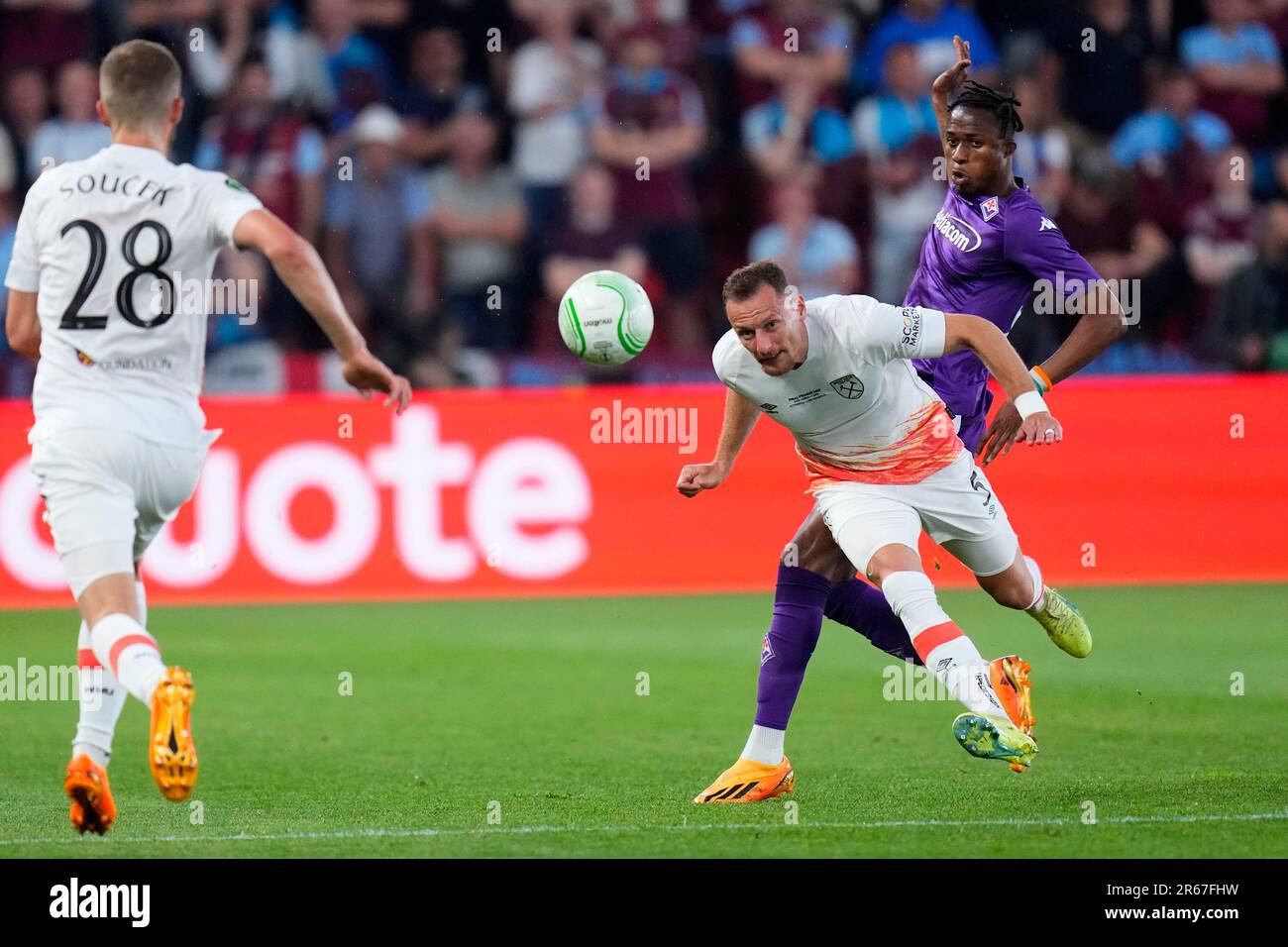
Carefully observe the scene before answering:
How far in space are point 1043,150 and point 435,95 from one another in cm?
483

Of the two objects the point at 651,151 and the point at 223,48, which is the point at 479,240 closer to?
the point at 651,151

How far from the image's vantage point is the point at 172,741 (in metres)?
5.24

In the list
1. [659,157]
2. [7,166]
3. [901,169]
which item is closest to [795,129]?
[901,169]

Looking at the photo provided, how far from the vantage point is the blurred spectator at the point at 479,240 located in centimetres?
1452

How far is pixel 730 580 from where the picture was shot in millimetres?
12664

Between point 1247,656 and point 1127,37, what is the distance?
24.2 feet

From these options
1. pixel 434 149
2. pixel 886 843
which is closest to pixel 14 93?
pixel 434 149

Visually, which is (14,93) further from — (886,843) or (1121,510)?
(886,843)

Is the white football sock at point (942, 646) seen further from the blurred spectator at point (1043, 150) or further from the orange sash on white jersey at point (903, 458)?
the blurred spectator at point (1043, 150)

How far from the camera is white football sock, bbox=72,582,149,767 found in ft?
19.6

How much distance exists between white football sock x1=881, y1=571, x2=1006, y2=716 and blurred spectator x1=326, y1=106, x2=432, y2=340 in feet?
27.2

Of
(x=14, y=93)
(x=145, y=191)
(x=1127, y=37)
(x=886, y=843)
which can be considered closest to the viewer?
(x=145, y=191)

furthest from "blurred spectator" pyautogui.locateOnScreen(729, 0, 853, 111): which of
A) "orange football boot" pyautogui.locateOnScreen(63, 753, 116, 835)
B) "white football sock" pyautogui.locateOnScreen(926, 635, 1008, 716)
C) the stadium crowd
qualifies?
"orange football boot" pyautogui.locateOnScreen(63, 753, 116, 835)

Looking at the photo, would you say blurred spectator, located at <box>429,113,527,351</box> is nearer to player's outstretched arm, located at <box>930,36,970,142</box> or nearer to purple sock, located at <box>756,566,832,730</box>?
player's outstretched arm, located at <box>930,36,970,142</box>
